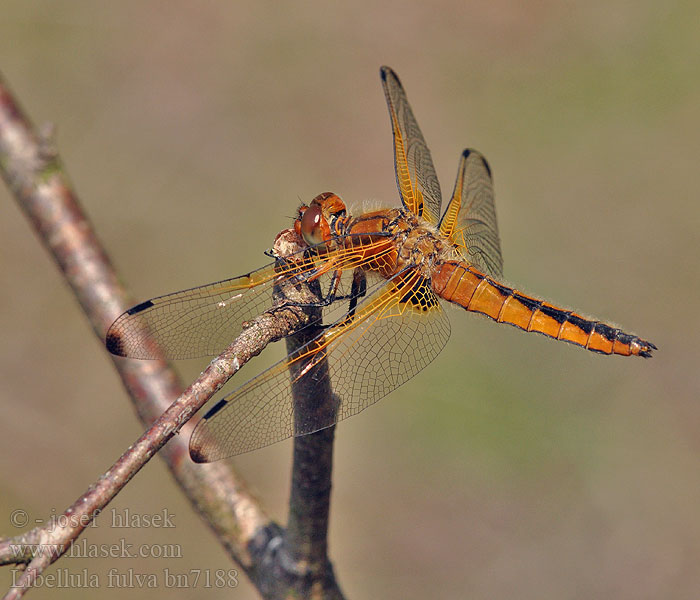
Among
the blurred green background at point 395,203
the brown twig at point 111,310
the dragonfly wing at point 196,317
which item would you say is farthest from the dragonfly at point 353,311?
the blurred green background at point 395,203

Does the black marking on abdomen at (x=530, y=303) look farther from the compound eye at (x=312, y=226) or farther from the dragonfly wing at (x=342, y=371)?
the compound eye at (x=312, y=226)

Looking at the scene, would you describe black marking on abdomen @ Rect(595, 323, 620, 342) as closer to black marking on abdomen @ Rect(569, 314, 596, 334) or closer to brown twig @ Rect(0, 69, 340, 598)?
black marking on abdomen @ Rect(569, 314, 596, 334)

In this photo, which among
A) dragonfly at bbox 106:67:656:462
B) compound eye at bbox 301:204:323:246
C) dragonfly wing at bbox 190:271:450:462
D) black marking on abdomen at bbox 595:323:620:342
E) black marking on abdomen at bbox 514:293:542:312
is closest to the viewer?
dragonfly wing at bbox 190:271:450:462

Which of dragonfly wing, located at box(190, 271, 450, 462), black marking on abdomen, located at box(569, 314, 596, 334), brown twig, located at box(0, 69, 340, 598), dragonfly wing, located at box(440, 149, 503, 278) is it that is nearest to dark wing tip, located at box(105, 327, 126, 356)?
brown twig, located at box(0, 69, 340, 598)

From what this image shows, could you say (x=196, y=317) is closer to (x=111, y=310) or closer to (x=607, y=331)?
(x=111, y=310)

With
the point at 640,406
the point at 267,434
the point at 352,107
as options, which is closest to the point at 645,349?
the point at 267,434

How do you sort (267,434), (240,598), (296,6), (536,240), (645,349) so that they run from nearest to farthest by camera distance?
(267,434)
(645,349)
(240,598)
(536,240)
(296,6)

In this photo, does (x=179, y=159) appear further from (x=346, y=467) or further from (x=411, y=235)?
(x=411, y=235)
